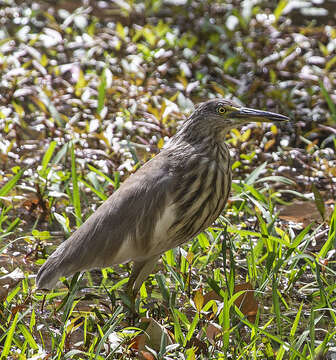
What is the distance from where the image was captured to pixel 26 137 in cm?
593

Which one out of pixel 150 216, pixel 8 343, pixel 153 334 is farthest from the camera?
pixel 150 216

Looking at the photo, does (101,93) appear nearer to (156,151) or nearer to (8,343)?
(156,151)

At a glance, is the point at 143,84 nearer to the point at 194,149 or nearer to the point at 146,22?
the point at 146,22

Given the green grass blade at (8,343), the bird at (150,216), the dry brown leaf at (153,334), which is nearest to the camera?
the green grass blade at (8,343)

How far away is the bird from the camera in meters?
3.52

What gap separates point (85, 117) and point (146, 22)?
6.48 feet

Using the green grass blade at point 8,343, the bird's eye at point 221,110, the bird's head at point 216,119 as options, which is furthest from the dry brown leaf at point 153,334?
the bird's eye at point 221,110

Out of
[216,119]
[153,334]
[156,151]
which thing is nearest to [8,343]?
[153,334]

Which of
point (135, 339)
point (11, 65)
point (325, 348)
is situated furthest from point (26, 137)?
point (325, 348)

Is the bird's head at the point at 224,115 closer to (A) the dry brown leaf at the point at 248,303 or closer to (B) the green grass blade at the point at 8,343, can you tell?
(A) the dry brown leaf at the point at 248,303

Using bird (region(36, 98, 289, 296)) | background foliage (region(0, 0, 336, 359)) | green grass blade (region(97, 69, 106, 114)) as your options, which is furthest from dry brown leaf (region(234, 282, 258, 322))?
green grass blade (region(97, 69, 106, 114))

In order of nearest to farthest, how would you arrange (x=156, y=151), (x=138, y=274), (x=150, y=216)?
(x=150, y=216)
(x=138, y=274)
(x=156, y=151)

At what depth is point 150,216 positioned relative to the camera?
3527 mm

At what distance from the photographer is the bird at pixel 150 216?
3521 millimetres
